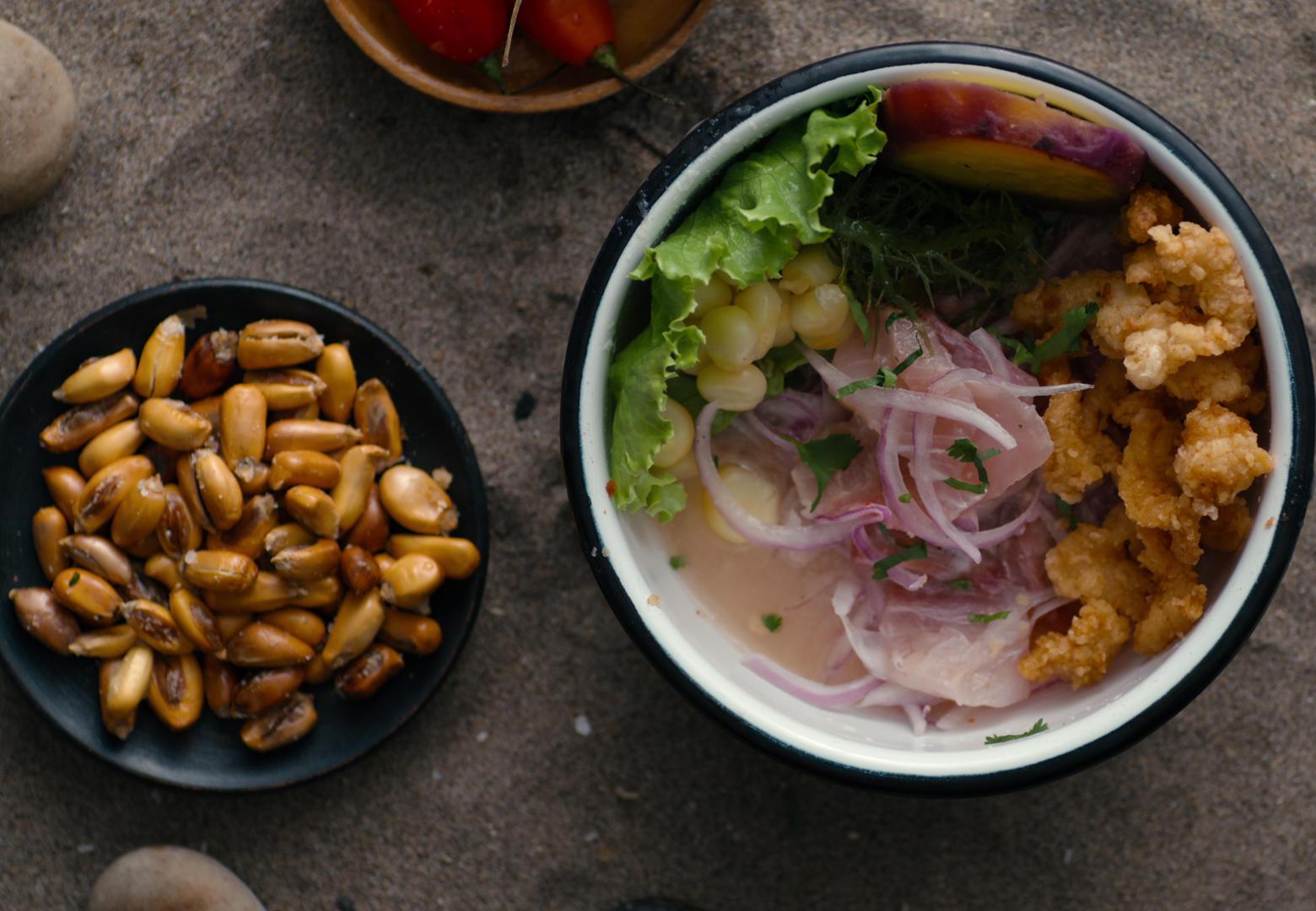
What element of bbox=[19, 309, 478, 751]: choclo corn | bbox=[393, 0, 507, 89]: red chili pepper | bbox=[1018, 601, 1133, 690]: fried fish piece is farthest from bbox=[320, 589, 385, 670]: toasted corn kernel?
bbox=[1018, 601, 1133, 690]: fried fish piece

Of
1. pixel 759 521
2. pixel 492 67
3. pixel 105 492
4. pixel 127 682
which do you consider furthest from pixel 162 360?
pixel 759 521

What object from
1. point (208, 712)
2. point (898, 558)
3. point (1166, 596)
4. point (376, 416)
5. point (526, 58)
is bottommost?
point (208, 712)

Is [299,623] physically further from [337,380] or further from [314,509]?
[337,380]

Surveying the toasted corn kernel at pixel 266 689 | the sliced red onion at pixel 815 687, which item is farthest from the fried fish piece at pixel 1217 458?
the toasted corn kernel at pixel 266 689

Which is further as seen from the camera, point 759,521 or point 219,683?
point 219,683

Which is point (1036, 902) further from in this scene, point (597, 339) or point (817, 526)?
point (597, 339)
